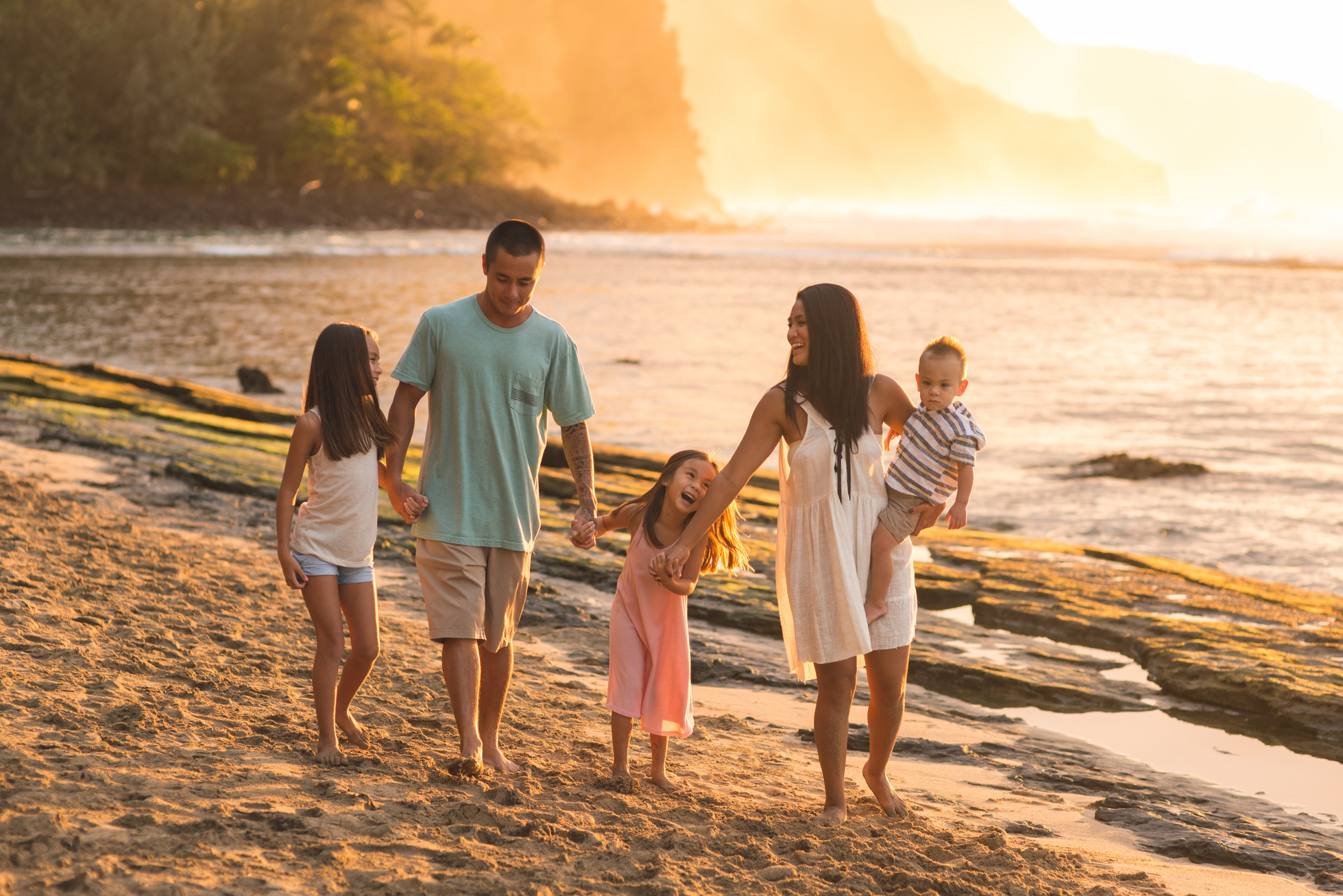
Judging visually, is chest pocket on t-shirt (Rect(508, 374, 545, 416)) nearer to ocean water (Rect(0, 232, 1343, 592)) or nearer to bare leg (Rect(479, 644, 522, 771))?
bare leg (Rect(479, 644, 522, 771))

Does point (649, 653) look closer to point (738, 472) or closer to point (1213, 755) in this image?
point (738, 472)

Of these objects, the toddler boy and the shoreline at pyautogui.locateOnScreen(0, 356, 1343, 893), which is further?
the shoreline at pyautogui.locateOnScreen(0, 356, 1343, 893)

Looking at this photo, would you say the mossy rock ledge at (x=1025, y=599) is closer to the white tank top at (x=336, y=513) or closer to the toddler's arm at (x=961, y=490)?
the toddler's arm at (x=961, y=490)

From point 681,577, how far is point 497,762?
90 centimetres

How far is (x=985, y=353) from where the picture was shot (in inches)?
843

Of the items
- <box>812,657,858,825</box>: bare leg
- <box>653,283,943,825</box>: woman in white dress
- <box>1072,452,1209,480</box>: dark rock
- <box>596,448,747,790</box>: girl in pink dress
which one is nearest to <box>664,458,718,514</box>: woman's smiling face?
<box>596,448,747,790</box>: girl in pink dress

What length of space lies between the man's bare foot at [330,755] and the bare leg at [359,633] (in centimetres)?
21

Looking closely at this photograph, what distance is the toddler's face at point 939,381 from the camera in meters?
A: 3.48

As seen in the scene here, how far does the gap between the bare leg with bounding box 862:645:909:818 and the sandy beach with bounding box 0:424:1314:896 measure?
82mm

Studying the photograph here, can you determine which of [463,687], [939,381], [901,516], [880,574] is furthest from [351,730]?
[939,381]

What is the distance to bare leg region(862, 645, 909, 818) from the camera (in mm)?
3609

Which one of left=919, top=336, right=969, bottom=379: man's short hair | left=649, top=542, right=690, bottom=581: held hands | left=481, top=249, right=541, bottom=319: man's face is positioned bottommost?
left=649, top=542, right=690, bottom=581: held hands

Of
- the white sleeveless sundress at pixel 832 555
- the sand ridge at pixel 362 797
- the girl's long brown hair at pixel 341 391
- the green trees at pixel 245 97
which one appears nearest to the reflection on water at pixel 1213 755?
the sand ridge at pixel 362 797

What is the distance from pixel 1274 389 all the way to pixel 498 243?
57.0 ft
